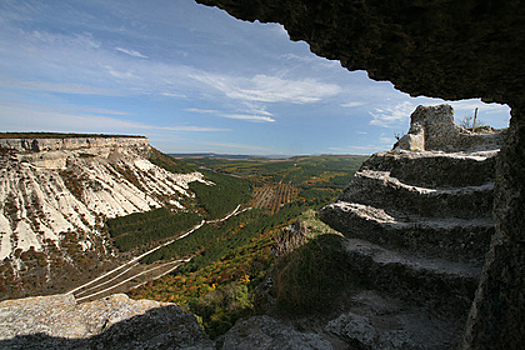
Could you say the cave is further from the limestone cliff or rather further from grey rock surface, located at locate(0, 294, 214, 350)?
the limestone cliff

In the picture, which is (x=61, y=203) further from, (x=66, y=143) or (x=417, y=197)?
(x=417, y=197)

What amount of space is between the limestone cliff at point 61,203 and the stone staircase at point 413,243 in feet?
185

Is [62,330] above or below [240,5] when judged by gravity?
below

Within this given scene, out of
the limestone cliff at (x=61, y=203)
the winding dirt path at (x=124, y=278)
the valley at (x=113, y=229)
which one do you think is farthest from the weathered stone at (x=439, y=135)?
the limestone cliff at (x=61, y=203)

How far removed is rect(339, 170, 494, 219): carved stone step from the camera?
6.57m

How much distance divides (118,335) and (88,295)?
4451cm

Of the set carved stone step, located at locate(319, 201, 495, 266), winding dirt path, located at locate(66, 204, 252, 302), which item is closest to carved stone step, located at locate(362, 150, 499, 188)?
carved stone step, located at locate(319, 201, 495, 266)

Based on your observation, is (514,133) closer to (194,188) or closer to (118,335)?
(118,335)

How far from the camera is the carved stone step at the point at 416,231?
582 cm

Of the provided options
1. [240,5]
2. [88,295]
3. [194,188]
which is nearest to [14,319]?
[240,5]

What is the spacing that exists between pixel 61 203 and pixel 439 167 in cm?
7618

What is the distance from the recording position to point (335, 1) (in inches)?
93.9

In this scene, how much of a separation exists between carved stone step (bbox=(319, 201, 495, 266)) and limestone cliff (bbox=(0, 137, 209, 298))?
55.9 metres

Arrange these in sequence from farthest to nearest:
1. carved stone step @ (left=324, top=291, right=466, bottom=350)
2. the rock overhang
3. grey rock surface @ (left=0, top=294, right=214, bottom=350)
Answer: grey rock surface @ (left=0, top=294, right=214, bottom=350), carved stone step @ (left=324, top=291, right=466, bottom=350), the rock overhang
